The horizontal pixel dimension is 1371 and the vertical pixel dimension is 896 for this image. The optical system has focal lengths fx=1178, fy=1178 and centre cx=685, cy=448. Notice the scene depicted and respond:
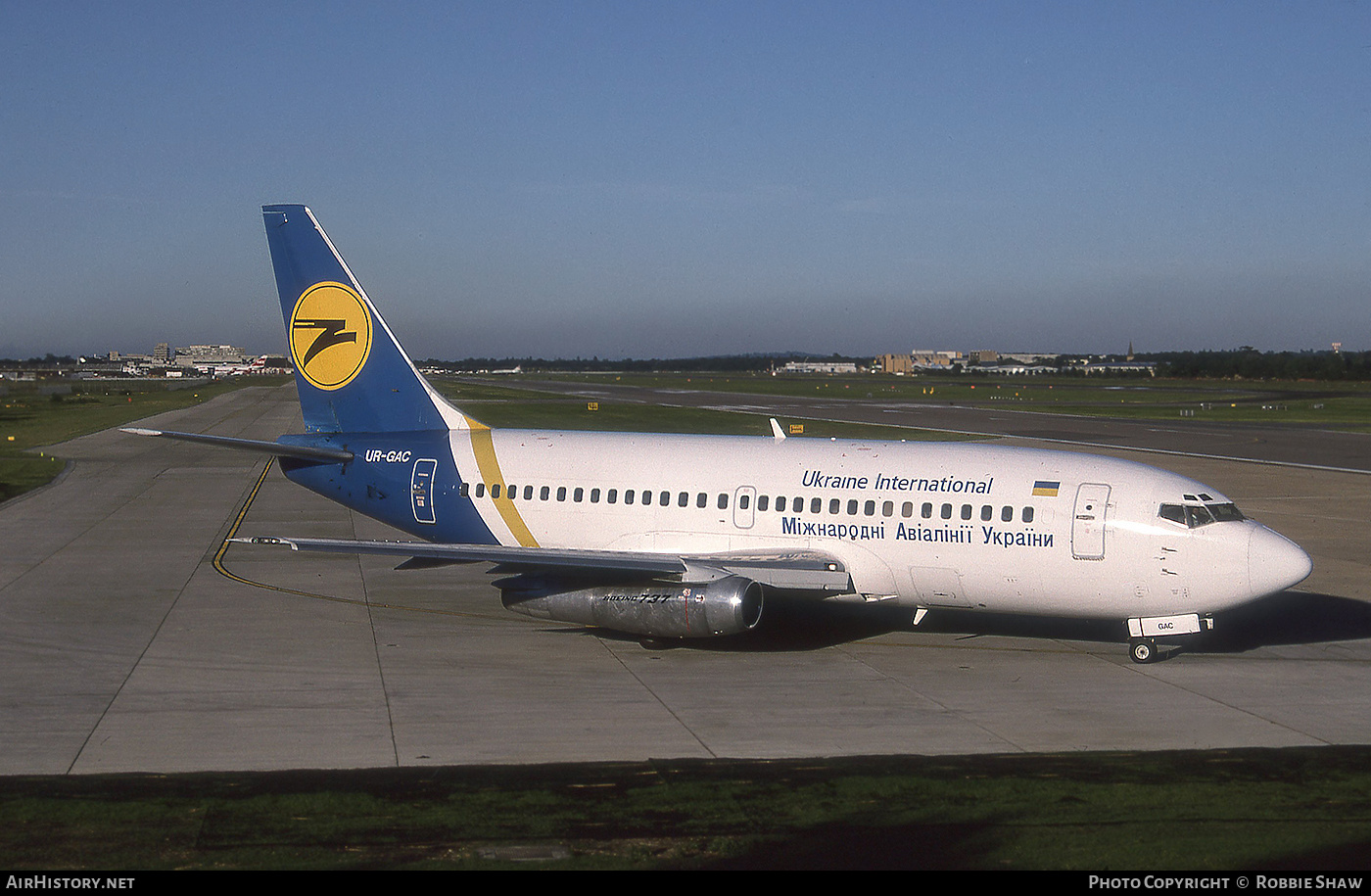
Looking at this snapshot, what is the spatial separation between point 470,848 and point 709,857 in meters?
2.46

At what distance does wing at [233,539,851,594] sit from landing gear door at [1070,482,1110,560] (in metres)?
4.05

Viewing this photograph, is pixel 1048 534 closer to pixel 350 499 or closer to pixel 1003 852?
pixel 1003 852

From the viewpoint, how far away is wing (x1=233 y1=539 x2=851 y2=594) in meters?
20.5

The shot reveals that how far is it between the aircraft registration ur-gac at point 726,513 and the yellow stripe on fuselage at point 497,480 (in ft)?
0.13

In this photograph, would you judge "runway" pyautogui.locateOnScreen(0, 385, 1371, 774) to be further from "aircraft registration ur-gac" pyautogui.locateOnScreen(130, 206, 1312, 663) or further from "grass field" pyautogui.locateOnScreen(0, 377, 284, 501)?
"grass field" pyautogui.locateOnScreen(0, 377, 284, 501)

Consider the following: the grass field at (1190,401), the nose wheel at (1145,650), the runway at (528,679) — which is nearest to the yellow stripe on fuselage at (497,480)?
the runway at (528,679)

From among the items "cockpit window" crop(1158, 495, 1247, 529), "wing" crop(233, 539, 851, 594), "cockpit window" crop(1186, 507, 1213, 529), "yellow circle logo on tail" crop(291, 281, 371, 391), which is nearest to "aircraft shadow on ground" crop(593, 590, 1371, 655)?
"wing" crop(233, 539, 851, 594)

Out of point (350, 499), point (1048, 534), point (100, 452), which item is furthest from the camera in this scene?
point (100, 452)

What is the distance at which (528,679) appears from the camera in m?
19.5

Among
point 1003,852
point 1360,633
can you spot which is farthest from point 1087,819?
point 1360,633

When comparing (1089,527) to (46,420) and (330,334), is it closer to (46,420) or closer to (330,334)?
(330,334)

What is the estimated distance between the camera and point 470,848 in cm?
1209

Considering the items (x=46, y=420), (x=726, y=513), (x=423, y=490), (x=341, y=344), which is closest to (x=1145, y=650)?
(x=726, y=513)

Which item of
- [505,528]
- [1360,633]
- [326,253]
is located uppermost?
[326,253]
